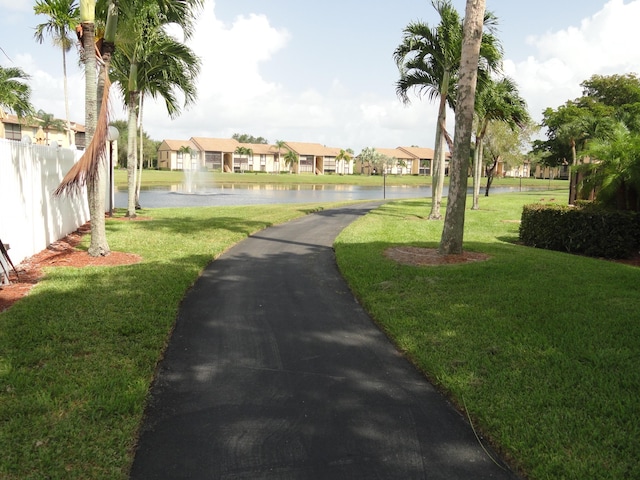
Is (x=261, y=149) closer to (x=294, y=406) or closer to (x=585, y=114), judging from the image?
(x=585, y=114)

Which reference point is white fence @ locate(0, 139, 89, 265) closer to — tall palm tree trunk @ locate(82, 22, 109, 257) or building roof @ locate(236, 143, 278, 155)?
tall palm tree trunk @ locate(82, 22, 109, 257)

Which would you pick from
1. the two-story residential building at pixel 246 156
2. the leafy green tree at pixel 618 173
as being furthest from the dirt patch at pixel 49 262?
the two-story residential building at pixel 246 156

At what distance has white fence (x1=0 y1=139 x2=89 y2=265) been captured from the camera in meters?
8.05

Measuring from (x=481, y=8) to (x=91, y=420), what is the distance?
977 centimetres

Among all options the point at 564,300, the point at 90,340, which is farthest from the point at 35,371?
the point at 564,300

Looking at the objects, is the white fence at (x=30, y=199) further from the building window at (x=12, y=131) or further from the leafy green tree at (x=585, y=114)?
the building window at (x=12, y=131)

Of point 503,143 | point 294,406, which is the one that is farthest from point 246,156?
point 294,406

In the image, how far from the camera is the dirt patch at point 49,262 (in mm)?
7023

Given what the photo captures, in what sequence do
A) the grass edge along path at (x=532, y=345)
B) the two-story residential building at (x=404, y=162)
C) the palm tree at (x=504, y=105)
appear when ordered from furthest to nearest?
the two-story residential building at (x=404, y=162), the palm tree at (x=504, y=105), the grass edge along path at (x=532, y=345)

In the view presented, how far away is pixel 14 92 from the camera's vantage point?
29953 millimetres

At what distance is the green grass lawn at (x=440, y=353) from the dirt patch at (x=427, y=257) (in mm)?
458

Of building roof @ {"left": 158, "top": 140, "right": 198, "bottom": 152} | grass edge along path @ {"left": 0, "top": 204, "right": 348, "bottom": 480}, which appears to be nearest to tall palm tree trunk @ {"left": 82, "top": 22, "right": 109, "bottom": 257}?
grass edge along path @ {"left": 0, "top": 204, "right": 348, "bottom": 480}

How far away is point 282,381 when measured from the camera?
4523mm

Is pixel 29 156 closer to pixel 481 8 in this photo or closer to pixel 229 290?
pixel 229 290
